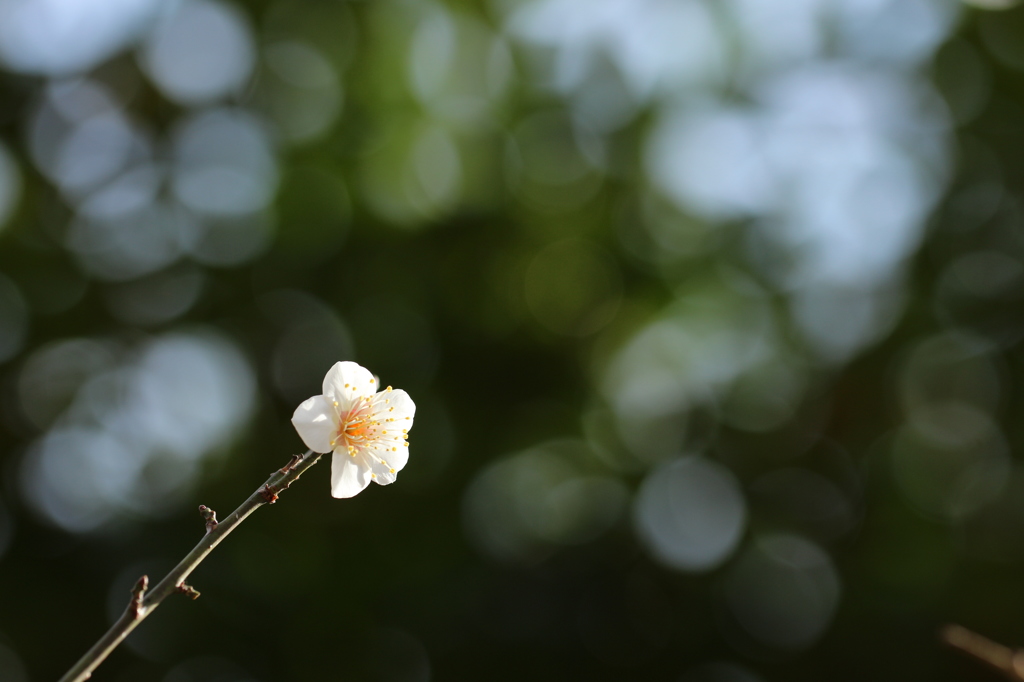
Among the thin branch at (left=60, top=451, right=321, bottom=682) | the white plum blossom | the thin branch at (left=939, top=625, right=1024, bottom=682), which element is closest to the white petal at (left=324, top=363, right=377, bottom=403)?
the white plum blossom

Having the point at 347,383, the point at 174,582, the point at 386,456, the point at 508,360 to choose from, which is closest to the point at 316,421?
the point at 347,383

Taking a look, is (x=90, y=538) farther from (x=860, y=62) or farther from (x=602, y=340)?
(x=860, y=62)

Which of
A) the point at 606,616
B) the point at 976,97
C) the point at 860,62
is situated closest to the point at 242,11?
the point at 860,62

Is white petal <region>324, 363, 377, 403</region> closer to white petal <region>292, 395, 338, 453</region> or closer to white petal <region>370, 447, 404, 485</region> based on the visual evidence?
white petal <region>292, 395, 338, 453</region>

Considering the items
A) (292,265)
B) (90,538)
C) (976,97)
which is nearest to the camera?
(90,538)

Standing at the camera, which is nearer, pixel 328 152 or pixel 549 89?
pixel 328 152

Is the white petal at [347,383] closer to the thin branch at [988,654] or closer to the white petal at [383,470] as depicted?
the white petal at [383,470]

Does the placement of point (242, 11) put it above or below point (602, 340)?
above

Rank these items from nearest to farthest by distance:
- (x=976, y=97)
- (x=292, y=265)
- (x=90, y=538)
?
1. (x=90, y=538)
2. (x=292, y=265)
3. (x=976, y=97)
